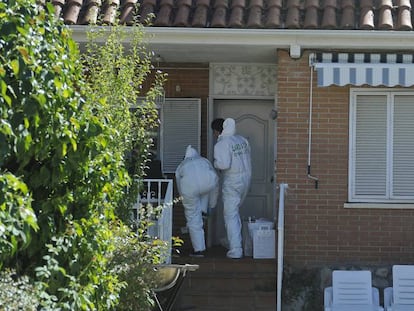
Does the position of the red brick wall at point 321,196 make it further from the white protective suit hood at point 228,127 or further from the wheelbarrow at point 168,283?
the wheelbarrow at point 168,283

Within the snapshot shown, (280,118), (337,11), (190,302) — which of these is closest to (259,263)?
(190,302)

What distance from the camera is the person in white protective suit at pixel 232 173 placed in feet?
39.4

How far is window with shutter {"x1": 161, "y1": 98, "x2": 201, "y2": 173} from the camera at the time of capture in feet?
43.9

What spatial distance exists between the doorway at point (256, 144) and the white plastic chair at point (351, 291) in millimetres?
2748

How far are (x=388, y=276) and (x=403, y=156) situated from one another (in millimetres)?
1569

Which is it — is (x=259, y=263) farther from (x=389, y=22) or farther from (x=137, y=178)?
(x=389, y=22)

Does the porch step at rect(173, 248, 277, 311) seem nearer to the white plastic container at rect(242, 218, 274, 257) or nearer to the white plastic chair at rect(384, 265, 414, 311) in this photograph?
the white plastic container at rect(242, 218, 274, 257)

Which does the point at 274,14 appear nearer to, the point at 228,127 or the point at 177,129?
the point at 228,127

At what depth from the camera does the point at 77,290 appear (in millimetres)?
6910

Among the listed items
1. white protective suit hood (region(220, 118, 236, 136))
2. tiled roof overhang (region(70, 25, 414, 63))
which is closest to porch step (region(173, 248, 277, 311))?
white protective suit hood (region(220, 118, 236, 136))

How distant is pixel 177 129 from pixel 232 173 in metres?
1.63

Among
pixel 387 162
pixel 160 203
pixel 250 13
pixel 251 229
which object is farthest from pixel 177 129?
pixel 387 162

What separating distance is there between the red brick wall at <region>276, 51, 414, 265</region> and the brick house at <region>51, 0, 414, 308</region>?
1 centimetres

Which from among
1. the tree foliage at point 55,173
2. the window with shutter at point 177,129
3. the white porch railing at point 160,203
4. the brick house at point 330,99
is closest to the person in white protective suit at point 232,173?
the brick house at point 330,99
